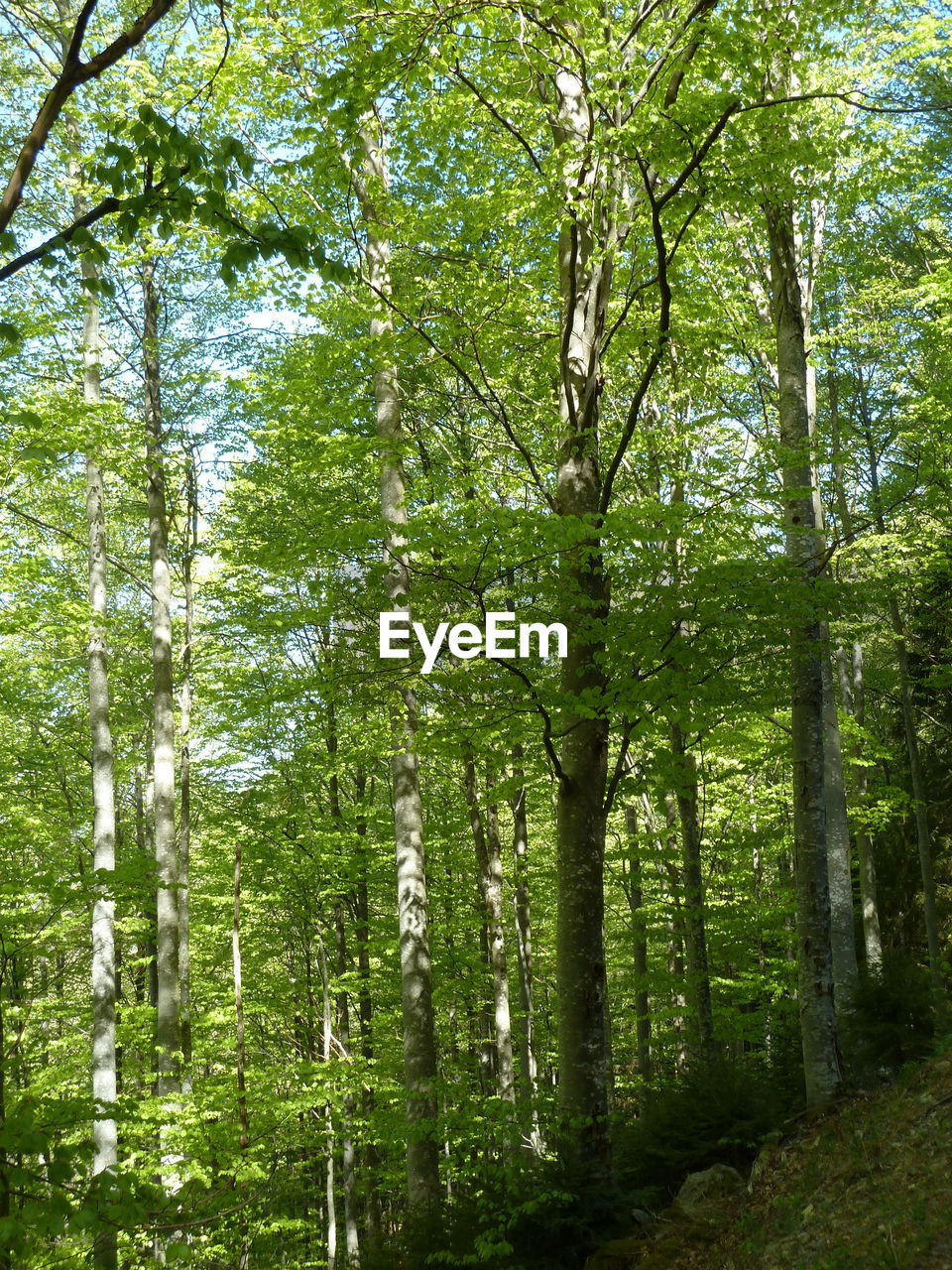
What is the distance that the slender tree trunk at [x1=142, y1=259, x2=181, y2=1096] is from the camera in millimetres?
10734

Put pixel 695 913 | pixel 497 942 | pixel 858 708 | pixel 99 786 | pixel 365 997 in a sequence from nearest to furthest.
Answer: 1. pixel 695 913
2. pixel 99 786
3. pixel 497 942
4. pixel 365 997
5. pixel 858 708

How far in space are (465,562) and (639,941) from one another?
9566 millimetres

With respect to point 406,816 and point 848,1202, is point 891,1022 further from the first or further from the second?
point 406,816

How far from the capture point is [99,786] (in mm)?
11234

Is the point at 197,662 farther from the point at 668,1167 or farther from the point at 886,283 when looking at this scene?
the point at 886,283

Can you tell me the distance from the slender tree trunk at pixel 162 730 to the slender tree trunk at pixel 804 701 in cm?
652

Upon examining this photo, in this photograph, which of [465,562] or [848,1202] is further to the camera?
[465,562]

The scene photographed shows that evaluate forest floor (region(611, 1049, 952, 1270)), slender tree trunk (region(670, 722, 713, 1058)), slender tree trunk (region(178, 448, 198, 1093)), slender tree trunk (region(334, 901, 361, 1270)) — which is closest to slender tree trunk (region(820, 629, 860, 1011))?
slender tree trunk (region(670, 722, 713, 1058))

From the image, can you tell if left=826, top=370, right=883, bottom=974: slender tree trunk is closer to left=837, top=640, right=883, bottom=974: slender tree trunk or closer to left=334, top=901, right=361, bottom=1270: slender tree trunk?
left=837, top=640, right=883, bottom=974: slender tree trunk

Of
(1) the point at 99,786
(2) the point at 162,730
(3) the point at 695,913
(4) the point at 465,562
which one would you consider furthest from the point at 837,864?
(1) the point at 99,786

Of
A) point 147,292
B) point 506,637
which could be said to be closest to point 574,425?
point 506,637

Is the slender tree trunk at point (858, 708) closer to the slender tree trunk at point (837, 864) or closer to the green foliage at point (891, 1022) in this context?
the slender tree trunk at point (837, 864)

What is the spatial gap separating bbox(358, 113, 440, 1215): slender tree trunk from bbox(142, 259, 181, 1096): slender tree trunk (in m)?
2.90

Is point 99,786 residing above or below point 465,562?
below
